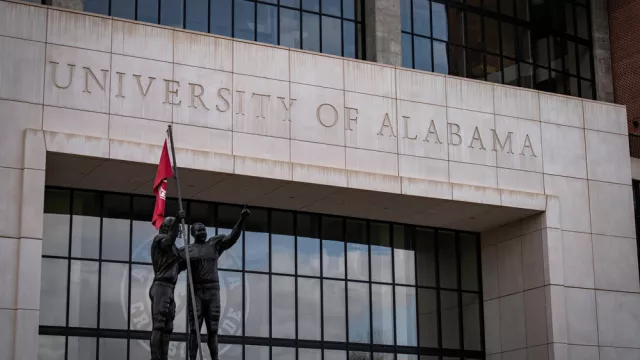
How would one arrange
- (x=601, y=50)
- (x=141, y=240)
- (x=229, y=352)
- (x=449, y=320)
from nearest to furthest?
(x=141, y=240) < (x=229, y=352) < (x=449, y=320) < (x=601, y=50)

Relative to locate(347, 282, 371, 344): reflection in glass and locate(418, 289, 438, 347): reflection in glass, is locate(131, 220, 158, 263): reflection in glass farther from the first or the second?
locate(418, 289, 438, 347): reflection in glass

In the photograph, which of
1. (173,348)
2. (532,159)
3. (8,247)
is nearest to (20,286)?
(8,247)

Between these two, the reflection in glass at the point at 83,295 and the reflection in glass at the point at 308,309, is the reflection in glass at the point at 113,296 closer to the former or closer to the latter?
the reflection in glass at the point at 83,295

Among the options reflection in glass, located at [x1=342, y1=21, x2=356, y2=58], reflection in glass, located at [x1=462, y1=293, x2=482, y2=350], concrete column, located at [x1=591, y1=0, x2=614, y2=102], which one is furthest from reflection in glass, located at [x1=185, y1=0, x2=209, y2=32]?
concrete column, located at [x1=591, y1=0, x2=614, y2=102]

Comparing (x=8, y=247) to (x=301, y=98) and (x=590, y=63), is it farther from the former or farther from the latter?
(x=590, y=63)

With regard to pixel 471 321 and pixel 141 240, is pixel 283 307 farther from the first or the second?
pixel 471 321

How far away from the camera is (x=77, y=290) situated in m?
30.3

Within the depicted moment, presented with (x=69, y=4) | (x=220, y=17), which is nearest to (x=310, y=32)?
(x=220, y=17)

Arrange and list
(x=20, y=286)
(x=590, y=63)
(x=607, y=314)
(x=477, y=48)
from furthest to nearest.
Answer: (x=590, y=63) < (x=477, y=48) < (x=607, y=314) < (x=20, y=286)

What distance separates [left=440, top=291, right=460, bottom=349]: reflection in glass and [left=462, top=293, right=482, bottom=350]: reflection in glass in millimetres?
291

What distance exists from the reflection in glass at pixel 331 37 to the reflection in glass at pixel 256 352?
9132 millimetres

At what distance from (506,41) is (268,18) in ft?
28.6

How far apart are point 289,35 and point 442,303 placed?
9.18m

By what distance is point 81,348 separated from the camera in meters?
30.1
